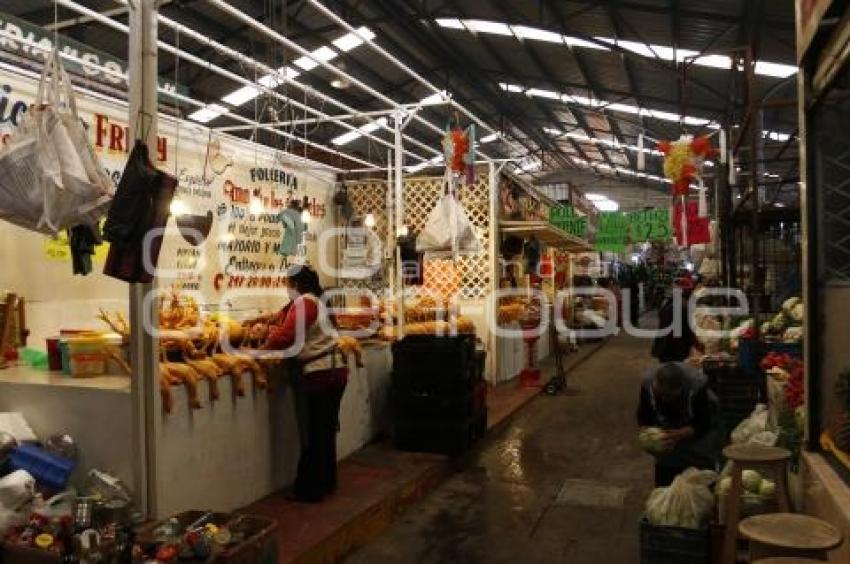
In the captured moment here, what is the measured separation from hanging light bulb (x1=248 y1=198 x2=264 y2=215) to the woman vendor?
3.58 metres

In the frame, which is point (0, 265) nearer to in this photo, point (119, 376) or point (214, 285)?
point (119, 376)

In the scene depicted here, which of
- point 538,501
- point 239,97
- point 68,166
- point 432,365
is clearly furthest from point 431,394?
point 239,97

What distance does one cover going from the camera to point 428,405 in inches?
→ 262

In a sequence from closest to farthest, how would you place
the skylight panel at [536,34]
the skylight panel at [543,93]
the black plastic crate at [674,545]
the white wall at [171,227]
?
the black plastic crate at [674,545] < the white wall at [171,227] < the skylight panel at [536,34] < the skylight panel at [543,93]

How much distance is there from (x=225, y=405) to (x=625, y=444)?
4.79m

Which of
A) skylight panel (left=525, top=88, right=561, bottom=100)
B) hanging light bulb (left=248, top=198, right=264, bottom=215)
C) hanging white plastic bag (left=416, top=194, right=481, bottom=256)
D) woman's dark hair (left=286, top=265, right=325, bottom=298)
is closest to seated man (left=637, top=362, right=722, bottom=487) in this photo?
woman's dark hair (left=286, top=265, right=325, bottom=298)

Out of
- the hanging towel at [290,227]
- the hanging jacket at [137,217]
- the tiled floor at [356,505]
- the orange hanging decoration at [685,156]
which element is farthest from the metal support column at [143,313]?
the orange hanging decoration at [685,156]

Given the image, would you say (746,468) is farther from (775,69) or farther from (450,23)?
(450,23)

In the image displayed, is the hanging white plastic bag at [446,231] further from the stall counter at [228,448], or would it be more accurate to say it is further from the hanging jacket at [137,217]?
the hanging jacket at [137,217]

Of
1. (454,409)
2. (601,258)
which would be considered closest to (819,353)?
(454,409)

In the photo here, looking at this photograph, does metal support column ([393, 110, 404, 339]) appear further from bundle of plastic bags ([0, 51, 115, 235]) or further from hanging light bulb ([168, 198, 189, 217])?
bundle of plastic bags ([0, 51, 115, 235])

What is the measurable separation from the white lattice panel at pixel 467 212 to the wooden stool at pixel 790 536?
730cm

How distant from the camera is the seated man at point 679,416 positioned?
457 centimetres

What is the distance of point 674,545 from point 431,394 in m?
3.27
